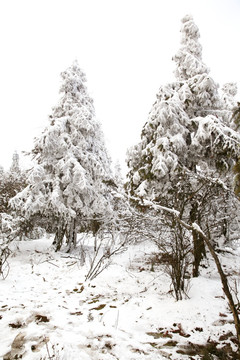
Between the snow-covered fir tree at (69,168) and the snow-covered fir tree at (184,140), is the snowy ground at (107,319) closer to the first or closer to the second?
the snow-covered fir tree at (184,140)

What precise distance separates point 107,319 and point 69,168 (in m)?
7.86

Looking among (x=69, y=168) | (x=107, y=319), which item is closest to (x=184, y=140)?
(x=69, y=168)

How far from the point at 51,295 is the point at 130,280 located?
2275mm

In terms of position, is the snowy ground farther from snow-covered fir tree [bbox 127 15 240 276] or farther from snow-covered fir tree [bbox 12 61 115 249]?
snow-covered fir tree [bbox 12 61 115 249]

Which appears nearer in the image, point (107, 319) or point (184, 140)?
point (107, 319)

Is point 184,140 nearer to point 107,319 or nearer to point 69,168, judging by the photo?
point 69,168

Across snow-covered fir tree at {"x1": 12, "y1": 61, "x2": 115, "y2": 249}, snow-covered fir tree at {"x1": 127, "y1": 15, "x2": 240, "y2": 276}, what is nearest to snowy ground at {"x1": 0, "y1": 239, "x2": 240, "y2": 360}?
snow-covered fir tree at {"x1": 127, "y1": 15, "x2": 240, "y2": 276}

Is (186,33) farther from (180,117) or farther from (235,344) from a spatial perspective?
(235,344)

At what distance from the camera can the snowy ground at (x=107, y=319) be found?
2744mm

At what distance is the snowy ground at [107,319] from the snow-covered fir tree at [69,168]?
445cm

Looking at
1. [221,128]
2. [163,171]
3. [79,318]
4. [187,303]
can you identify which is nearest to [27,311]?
[79,318]

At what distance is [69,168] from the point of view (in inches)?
413

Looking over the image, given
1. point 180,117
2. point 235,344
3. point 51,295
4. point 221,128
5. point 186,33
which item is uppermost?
point 186,33

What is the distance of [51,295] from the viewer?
15.7 ft
